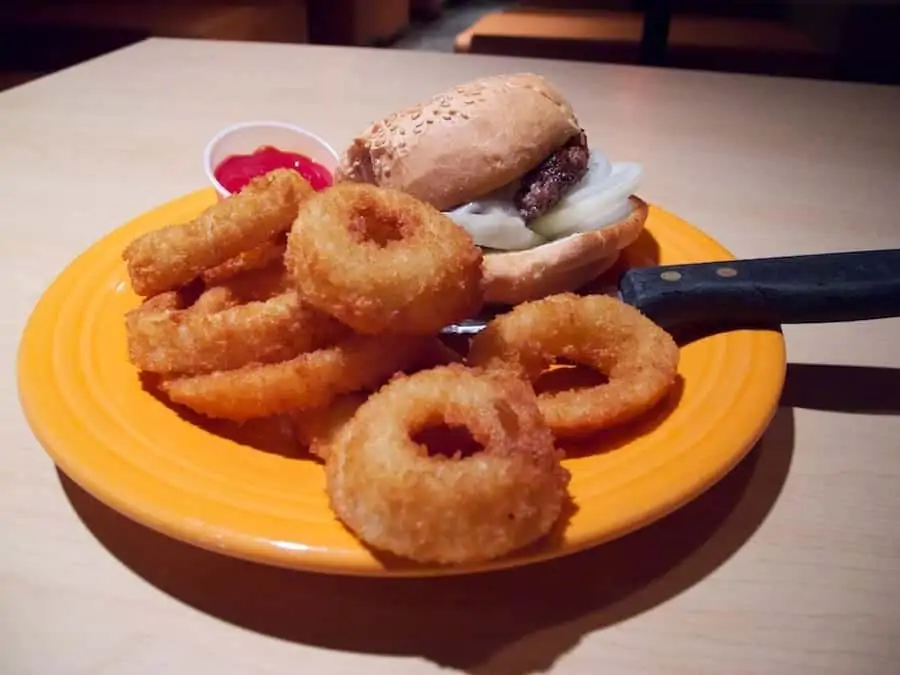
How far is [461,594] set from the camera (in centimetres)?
97

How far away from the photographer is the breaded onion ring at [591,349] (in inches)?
44.5

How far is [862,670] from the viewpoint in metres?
0.90

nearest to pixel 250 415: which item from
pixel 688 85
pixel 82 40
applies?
pixel 688 85

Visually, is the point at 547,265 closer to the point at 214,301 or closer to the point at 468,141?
the point at 468,141

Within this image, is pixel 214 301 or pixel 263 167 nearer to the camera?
pixel 214 301

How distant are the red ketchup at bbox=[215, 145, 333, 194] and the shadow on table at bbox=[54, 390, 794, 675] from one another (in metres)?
0.90

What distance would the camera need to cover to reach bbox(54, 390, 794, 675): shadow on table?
3.01ft

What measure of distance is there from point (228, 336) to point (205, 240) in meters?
0.21

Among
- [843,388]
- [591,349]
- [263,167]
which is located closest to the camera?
[591,349]

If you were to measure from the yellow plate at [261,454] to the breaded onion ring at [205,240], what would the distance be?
0.32ft

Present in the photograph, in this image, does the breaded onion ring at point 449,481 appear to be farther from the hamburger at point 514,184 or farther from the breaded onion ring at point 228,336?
the hamburger at point 514,184

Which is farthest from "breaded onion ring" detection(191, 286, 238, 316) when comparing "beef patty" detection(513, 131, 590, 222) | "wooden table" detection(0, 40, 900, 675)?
"beef patty" detection(513, 131, 590, 222)

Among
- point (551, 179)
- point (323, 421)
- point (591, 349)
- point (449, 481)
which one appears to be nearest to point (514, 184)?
point (551, 179)

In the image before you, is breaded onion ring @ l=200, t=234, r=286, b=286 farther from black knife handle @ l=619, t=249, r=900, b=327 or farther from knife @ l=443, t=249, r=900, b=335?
black knife handle @ l=619, t=249, r=900, b=327
